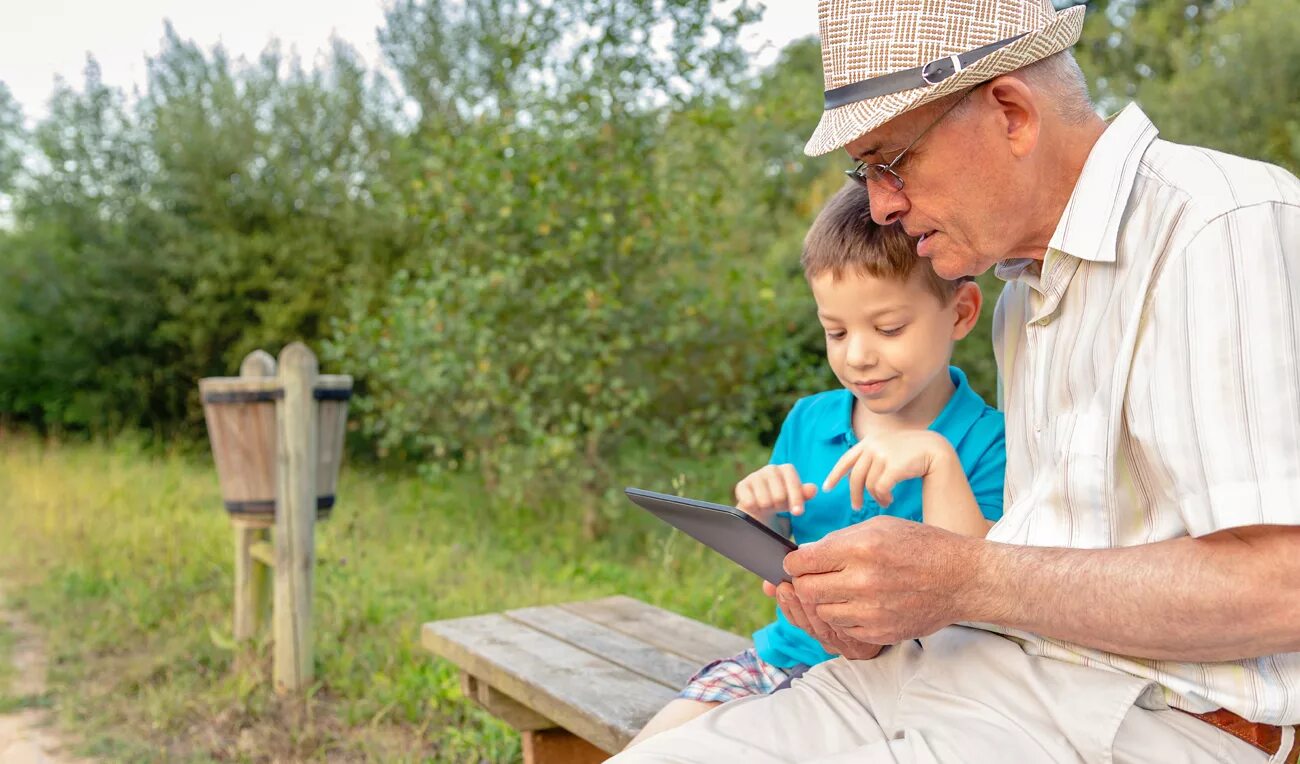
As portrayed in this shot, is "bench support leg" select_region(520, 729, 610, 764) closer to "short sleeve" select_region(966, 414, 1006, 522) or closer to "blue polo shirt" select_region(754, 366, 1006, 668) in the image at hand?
"blue polo shirt" select_region(754, 366, 1006, 668)

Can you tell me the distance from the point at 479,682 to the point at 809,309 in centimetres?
587

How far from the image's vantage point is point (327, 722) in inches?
170

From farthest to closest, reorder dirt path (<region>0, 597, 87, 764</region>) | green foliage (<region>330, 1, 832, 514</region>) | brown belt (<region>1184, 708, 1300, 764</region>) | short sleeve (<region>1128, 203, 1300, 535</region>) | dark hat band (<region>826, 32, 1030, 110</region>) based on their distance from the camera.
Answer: green foliage (<region>330, 1, 832, 514</region>), dirt path (<region>0, 597, 87, 764</region>), dark hat band (<region>826, 32, 1030, 110</region>), brown belt (<region>1184, 708, 1300, 764</region>), short sleeve (<region>1128, 203, 1300, 535</region>)

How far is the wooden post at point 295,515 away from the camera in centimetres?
448

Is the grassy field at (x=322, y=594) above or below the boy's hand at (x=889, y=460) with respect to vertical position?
below

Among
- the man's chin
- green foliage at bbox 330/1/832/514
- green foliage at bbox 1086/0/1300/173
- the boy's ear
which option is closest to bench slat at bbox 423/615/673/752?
the boy's ear

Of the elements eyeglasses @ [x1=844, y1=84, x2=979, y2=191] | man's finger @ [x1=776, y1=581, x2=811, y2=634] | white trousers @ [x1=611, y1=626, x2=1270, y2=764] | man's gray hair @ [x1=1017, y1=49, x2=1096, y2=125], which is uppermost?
man's gray hair @ [x1=1017, y1=49, x2=1096, y2=125]

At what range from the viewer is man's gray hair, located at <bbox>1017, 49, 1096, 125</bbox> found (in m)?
1.64

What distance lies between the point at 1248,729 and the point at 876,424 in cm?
90

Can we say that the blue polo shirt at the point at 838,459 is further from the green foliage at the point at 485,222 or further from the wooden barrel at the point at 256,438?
the green foliage at the point at 485,222

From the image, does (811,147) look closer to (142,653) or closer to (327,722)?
(327,722)

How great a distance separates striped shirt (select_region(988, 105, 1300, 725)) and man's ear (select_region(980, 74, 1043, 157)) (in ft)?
0.30

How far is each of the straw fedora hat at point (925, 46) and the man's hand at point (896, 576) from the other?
588 millimetres

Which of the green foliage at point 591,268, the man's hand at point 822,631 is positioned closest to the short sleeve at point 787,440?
the man's hand at point 822,631
